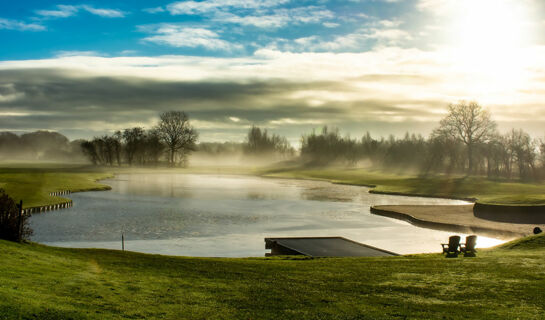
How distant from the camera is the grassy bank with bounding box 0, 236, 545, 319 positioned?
512 inches

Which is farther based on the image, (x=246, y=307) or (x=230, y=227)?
(x=230, y=227)

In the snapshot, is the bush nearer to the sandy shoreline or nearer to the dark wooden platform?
the dark wooden platform

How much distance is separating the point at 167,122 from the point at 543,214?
140 meters

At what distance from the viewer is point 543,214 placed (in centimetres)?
4700

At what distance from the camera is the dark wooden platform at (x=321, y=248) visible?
28125mm

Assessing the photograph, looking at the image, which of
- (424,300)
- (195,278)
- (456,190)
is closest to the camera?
(424,300)

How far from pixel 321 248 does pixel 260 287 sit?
13820mm

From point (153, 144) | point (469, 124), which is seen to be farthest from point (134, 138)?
point (469, 124)

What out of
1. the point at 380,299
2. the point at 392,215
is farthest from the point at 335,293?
the point at 392,215

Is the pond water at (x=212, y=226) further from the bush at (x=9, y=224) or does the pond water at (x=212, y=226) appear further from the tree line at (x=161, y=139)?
the tree line at (x=161, y=139)

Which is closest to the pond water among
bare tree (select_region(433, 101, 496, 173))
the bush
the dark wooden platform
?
the dark wooden platform

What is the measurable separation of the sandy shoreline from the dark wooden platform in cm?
1436

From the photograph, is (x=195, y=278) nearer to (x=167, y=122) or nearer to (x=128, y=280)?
(x=128, y=280)

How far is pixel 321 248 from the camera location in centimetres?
2988
